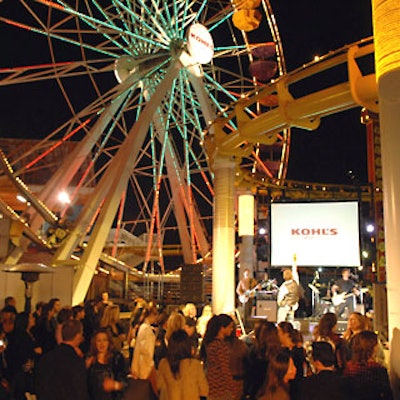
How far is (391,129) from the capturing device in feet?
15.5

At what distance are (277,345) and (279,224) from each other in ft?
33.5

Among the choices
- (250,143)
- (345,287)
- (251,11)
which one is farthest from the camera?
(251,11)

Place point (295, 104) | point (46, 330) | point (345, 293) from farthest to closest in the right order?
point (345, 293), point (295, 104), point (46, 330)

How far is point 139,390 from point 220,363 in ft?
2.85

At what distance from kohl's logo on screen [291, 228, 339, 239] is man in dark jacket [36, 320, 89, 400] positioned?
10744mm

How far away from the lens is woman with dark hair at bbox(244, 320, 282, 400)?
4227 mm

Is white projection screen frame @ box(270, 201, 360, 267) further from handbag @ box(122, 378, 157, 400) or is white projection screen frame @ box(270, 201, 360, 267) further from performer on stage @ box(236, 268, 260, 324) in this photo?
handbag @ box(122, 378, 157, 400)

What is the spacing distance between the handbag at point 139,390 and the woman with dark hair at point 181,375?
98mm

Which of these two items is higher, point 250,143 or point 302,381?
point 250,143

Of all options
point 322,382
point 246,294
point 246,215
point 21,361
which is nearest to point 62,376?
point 322,382

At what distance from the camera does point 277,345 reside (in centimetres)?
420

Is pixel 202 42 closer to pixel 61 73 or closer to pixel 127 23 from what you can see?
pixel 127 23

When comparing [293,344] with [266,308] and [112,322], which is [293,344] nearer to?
[112,322]

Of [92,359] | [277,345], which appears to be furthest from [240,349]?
[92,359]
